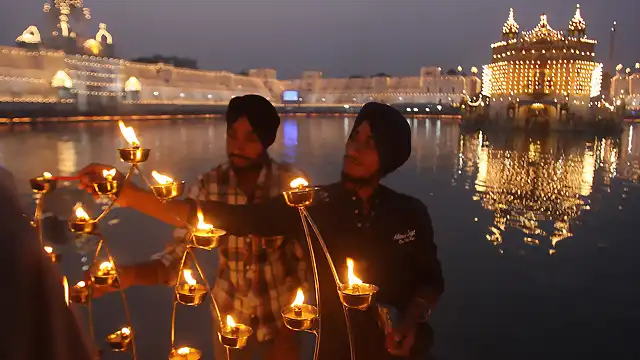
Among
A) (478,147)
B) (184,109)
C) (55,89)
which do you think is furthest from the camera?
(184,109)

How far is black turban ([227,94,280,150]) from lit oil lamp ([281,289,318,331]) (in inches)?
27.6

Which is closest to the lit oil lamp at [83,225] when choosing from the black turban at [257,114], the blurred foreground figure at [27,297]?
the black turban at [257,114]

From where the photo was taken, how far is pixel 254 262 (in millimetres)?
1804

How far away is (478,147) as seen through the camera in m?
17.6

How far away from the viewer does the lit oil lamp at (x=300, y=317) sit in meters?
1.17

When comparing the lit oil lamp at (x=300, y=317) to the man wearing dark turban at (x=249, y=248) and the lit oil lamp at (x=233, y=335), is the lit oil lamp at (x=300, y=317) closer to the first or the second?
the lit oil lamp at (x=233, y=335)

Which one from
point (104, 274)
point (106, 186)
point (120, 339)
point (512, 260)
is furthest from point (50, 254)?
point (512, 260)

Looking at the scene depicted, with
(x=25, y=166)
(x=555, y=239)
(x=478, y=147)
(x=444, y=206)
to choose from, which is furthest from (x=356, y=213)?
(x=478, y=147)

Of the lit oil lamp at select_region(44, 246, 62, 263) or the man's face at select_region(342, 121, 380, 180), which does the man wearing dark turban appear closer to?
the man's face at select_region(342, 121, 380, 180)

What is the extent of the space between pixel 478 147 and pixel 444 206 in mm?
10854

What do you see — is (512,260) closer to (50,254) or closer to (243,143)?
(243,143)

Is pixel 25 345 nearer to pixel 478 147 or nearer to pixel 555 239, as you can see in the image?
pixel 555 239

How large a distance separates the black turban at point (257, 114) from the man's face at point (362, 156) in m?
0.32

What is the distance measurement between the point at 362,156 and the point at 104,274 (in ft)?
2.87
